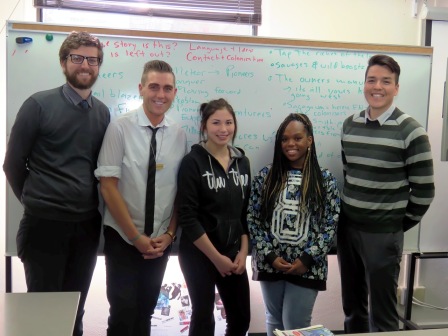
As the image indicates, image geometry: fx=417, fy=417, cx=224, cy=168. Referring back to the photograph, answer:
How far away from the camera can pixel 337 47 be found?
2.54m

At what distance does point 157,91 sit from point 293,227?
3.03 ft


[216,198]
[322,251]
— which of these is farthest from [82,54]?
[322,251]

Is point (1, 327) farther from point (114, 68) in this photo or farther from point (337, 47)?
point (337, 47)

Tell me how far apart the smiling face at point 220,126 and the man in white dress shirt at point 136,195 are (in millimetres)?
205

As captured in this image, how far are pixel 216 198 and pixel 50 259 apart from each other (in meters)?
0.83

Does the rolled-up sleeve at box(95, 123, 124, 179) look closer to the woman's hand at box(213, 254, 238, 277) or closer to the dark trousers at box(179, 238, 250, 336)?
the dark trousers at box(179, 238, 250, 336)

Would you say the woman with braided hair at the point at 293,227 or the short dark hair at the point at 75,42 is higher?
the short dark hair at the point at 75,42

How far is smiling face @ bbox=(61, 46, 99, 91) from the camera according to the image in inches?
75.2

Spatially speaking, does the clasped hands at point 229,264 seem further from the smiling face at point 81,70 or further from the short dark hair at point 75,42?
the short dark hair at point 75,42

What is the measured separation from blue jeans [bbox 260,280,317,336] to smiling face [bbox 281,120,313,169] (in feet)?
1.99

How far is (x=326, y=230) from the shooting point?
6.73 ft

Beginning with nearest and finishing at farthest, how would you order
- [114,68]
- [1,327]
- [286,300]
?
[1,327]
[286,300]
[114,68]

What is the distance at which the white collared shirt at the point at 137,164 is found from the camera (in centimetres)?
193

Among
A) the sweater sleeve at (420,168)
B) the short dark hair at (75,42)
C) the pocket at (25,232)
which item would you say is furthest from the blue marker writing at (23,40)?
the sweater sleeve at (420,168)
